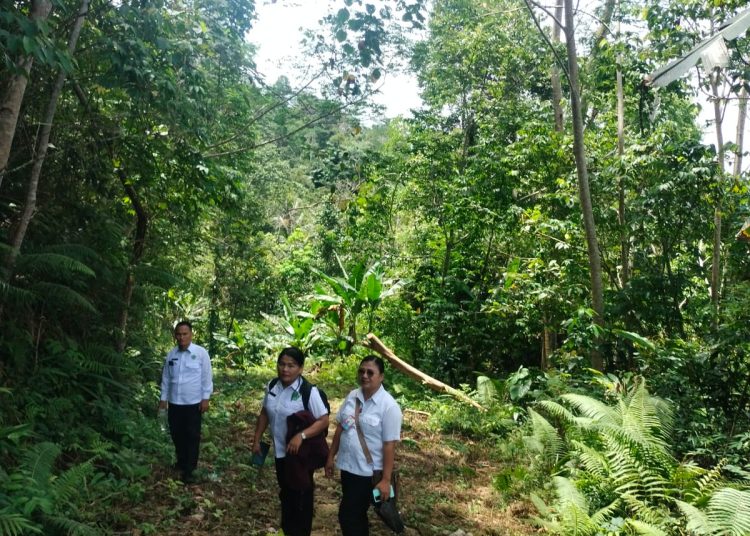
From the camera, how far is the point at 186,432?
543cm

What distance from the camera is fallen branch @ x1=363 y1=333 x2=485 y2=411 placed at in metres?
9.58

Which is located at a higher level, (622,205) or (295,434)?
(622,205)

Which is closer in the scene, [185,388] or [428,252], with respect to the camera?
[185,388]

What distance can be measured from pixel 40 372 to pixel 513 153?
834 centimetres

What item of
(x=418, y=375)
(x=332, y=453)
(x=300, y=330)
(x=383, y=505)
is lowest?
→ (x=383, y=505)

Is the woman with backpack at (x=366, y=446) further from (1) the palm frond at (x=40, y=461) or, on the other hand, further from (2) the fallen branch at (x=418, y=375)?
(2) the fallen branch at (x=418, y=375)

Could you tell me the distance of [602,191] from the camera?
9703 mm

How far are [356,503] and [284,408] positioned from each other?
2.52 feet

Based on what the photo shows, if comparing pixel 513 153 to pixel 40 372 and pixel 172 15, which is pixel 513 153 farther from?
pixel 40 372

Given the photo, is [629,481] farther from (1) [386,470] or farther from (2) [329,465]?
(2) [329,465]

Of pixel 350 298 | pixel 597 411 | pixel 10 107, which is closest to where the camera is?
pixel 10 107

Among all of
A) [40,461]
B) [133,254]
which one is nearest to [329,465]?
[40,461]

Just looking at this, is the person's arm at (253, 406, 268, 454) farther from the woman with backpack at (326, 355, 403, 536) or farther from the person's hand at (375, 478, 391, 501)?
the person's hand at (375, 478, 391, 501)

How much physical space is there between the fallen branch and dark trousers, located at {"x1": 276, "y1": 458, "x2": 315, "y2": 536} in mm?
5590
